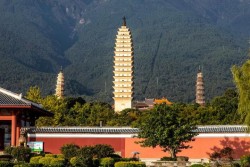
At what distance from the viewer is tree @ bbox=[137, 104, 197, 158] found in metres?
33.6

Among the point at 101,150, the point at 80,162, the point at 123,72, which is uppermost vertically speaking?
the point at 123,72

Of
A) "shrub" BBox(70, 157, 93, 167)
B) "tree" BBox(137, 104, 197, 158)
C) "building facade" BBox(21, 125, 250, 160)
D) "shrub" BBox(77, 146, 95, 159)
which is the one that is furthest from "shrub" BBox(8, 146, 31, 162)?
"building facade" BBox(21, 125, 250, 160)

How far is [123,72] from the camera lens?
91188 millimetres

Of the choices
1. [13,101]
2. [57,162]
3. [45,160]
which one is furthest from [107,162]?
[13,101]

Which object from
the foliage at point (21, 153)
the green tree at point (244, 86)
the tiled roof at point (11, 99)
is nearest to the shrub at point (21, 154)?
the foliage at point (21, 153)

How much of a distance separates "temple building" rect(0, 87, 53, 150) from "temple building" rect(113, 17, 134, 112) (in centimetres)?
5024

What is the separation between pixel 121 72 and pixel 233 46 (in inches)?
4469

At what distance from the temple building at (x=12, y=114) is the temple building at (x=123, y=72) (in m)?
50.2

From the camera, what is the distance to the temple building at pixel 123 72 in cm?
8969

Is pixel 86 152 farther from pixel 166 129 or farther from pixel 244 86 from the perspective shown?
pixel 244 86

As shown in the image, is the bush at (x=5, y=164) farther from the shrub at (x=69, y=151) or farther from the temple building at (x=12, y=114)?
the temple building at (x=12, y=114)

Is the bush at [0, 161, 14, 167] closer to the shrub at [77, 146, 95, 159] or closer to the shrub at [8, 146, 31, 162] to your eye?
the shrub at [8, 146, 31, 162]

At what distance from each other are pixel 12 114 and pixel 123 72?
54922mm

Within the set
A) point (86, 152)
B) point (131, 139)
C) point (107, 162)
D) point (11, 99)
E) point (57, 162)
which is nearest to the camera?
point (57, 162)
